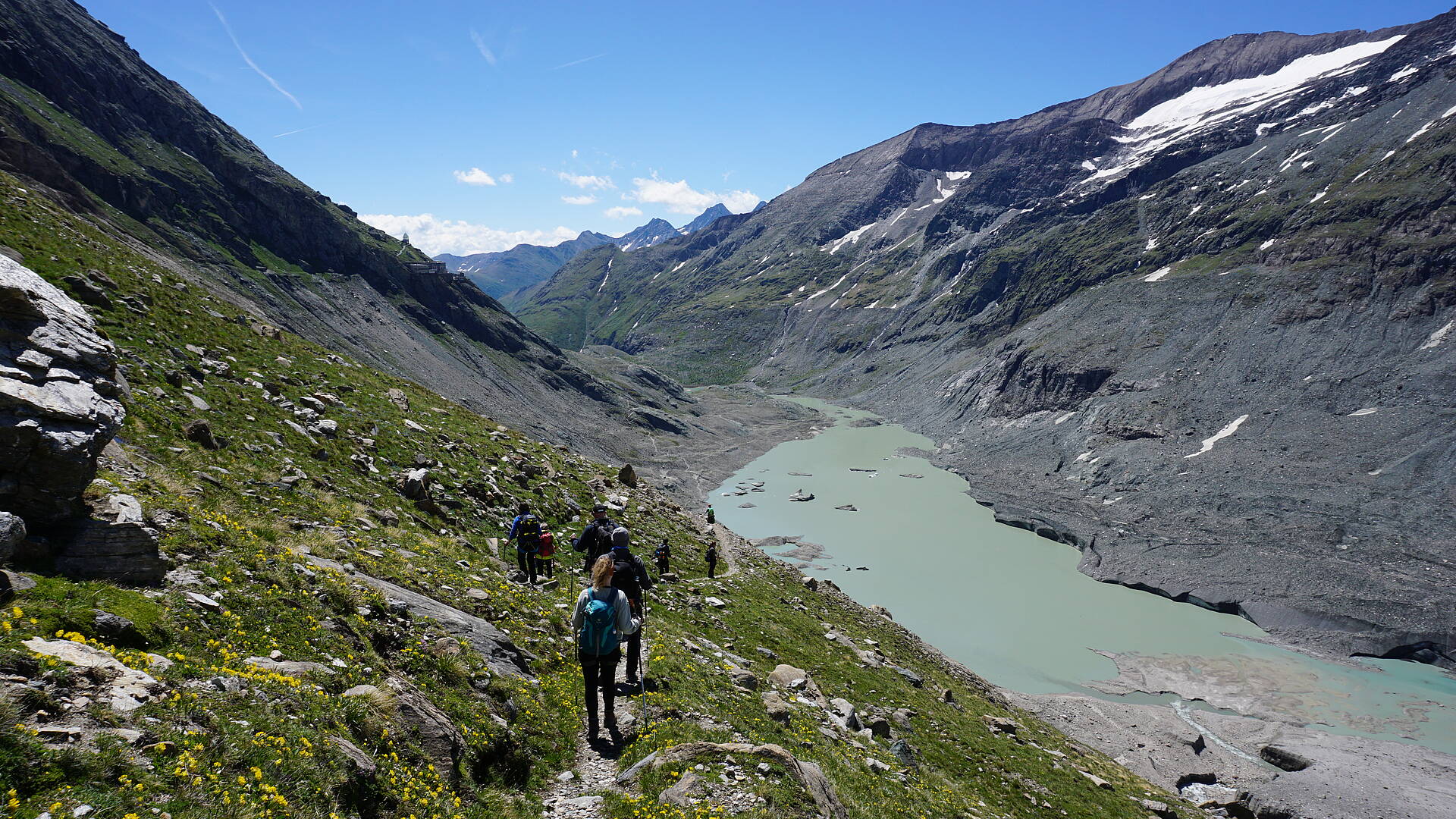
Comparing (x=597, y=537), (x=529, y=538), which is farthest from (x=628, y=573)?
(x=529, y=538)

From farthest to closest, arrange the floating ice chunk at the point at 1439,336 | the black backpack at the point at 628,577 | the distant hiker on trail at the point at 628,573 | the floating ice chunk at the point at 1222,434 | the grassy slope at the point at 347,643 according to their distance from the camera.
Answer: the floating ice chunk at the point at 1222,434 < the floating ice chunk at the point at 1439,336 < the black backpack at the point at 628,577 < the distant hiker on trail at the point at 628,573 < the grassy slope at the point at 347,643

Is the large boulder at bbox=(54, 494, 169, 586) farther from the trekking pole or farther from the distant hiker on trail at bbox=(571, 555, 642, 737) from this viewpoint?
the trekking pole

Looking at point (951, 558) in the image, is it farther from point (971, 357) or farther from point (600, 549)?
point (971, 357)

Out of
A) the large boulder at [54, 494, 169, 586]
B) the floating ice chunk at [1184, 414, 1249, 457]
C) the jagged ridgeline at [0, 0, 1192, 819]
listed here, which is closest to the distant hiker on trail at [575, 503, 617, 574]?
the jagged ridgeline at [0, 0, 1192, 819]

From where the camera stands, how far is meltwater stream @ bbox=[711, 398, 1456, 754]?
49500mm

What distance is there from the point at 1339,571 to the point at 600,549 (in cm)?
8010

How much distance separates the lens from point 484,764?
370 inches

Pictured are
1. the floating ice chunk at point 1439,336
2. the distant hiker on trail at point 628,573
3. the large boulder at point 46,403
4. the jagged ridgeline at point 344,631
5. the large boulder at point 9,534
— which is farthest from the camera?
the floating ice chunk at point 1439,336

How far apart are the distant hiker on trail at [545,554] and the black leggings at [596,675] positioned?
9.95 metres

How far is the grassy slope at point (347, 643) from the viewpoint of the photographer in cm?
622

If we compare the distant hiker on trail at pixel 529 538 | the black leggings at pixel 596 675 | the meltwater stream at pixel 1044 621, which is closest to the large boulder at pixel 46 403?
the black leggings at pixel 596 675

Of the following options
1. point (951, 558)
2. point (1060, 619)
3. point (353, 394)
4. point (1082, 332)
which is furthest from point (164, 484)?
point (1082, 332)

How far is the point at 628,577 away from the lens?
12211mm

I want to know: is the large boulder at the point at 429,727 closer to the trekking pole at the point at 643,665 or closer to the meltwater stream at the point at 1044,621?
the trekking pole at the point at 643,665
